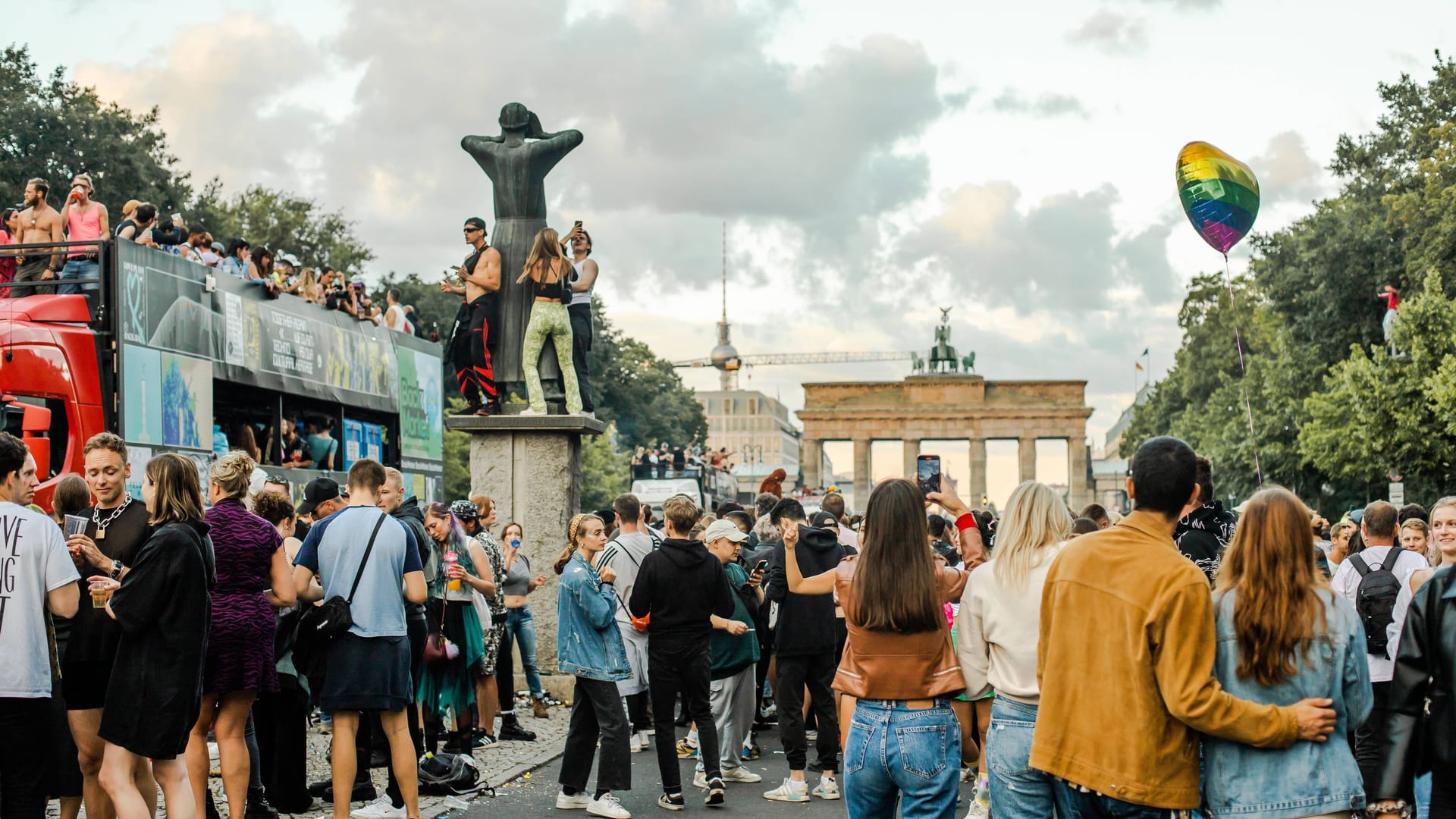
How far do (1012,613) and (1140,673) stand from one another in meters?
1.76

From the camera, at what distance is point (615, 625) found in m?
9.20

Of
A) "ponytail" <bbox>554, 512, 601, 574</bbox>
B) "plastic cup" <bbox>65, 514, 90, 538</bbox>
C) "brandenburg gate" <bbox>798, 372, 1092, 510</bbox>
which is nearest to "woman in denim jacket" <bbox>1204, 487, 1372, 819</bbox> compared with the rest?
"plastic cup" <bbox>65, 514, 90, 538</bbox>

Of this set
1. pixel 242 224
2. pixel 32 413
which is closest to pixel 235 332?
pixel 32 413

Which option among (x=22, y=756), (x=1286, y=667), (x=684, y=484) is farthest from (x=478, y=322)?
(x=684, y=484)

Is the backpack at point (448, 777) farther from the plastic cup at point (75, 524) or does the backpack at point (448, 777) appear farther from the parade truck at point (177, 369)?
the parade truck at point (177, 369)

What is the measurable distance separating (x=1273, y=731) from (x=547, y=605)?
10694 millimetres

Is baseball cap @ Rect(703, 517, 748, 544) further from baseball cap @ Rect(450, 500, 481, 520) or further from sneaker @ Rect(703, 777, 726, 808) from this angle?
sneaker @ Rect(703, 777, 726, 808)

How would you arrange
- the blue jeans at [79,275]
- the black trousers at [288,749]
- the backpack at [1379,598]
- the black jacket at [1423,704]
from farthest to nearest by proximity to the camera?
the blue jeans at [79,275] < the black trousers at [288,749] < the backpack at [1379,598] < the black jacket at [1423,704]

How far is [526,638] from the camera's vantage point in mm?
13117

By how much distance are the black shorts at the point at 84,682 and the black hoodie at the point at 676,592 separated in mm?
3202

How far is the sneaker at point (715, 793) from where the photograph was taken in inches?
364

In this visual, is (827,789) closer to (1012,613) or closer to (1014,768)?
(1012,613)

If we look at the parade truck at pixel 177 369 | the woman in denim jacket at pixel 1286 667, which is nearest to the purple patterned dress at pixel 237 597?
the woman in denim jacket at pixel 1286 667

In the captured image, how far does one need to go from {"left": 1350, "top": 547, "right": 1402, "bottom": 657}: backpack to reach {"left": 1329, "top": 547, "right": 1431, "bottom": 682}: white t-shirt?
0.02 metres
